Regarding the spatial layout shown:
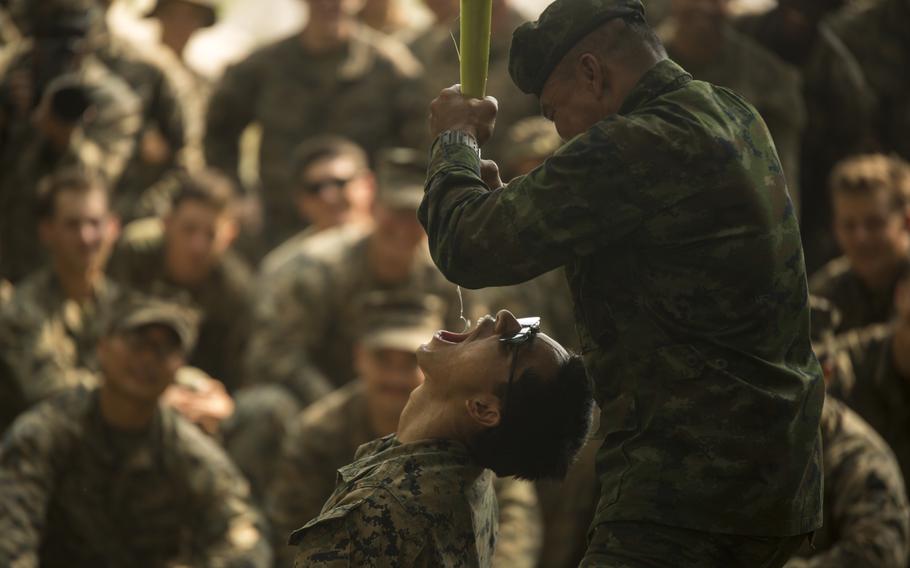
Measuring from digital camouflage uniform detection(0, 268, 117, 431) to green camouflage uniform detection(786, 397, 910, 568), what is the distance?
327 centimetres

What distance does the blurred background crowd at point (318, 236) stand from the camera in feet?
25.1

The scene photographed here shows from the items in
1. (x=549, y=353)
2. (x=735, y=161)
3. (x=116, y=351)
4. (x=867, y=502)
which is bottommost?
(x=867, y=502)


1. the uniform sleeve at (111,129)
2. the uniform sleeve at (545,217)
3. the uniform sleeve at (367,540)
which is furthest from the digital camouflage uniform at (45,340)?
the uniform sleeve at (545,217)

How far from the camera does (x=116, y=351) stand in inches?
298

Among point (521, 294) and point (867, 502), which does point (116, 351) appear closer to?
point (521, 294)

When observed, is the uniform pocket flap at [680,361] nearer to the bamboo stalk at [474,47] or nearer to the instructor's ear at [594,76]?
the instructor's ear at [594,76]

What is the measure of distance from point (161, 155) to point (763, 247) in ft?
22.3

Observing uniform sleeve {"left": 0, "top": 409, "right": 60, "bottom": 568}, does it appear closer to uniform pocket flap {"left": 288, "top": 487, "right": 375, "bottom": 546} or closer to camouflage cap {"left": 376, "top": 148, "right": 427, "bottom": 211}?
camouflage cap {"left": 376, "top": 148, "right": 427, "bottom": 211}

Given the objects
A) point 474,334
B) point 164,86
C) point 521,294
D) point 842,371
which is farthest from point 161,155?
point 474,334

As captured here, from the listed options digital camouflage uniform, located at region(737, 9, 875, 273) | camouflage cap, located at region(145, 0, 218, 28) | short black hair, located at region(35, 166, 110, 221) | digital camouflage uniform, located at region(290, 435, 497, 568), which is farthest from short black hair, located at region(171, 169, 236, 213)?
digital camouflage uniform, located at region(290, 435, 497, 568)

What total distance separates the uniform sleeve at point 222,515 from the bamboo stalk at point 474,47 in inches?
142

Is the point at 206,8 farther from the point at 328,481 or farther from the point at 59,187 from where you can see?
the point at 328,481

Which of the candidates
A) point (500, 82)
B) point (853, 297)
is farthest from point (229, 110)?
point (853, 297)

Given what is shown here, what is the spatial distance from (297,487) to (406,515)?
12.0 feet
